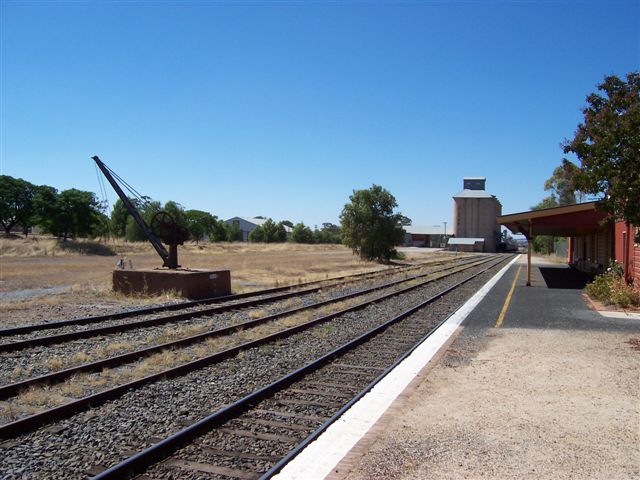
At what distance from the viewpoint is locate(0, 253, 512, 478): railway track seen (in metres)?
5.26

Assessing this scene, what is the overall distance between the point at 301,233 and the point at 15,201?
72362 mm

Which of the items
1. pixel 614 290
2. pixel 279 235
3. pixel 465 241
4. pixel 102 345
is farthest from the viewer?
pixel 279 235

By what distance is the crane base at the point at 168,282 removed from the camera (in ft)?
65.0

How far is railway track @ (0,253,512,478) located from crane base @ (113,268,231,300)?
29.5 feet

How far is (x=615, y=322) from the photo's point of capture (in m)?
13.4

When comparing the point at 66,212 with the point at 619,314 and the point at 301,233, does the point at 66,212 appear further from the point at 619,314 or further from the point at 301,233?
the point at 301,233

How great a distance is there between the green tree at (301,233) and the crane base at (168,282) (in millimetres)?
115075

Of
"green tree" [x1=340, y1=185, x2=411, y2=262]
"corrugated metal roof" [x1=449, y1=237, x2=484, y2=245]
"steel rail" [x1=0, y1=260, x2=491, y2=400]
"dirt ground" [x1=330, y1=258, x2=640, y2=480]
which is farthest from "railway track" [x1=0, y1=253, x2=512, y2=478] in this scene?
"corrugated metal roof" [x1=449, y1=237, x2=484, y2=245]

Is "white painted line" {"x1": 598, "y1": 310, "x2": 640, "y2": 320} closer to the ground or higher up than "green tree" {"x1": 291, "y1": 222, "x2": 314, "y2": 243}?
closer to the ground

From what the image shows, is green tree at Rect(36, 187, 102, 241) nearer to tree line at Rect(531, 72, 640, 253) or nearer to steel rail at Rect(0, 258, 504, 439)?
steel rail at Rect(0, 258, 504, 439)

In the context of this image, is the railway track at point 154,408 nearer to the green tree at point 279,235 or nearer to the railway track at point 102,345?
the railway track at point 102,345

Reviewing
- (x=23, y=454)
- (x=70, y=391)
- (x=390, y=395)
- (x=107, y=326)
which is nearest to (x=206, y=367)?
(x=70, y=391)

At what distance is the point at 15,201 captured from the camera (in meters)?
75.2

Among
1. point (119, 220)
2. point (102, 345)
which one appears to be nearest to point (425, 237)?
point (119, 220)
